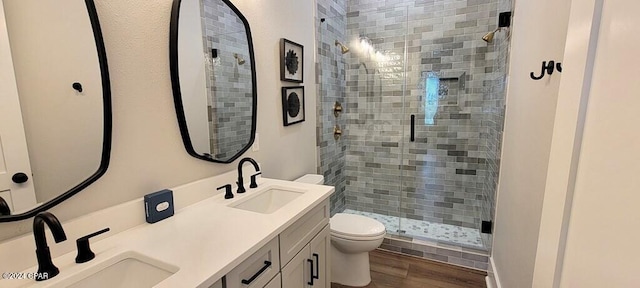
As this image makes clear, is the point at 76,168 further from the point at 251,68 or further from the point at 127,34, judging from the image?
the point at 251,68

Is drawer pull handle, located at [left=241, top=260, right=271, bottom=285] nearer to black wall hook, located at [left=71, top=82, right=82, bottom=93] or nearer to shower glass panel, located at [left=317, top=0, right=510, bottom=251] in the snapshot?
black wall hook, located at [left=71, top=82, right=82, bottom=93]

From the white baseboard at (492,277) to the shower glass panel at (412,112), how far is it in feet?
0.84

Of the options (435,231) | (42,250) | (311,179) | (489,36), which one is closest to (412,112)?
(489,36)

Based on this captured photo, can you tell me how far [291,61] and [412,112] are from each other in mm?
1554

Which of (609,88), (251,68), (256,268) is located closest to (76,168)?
(256,268)

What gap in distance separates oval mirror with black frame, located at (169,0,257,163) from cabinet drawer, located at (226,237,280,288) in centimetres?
63

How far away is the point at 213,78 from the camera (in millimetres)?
1527

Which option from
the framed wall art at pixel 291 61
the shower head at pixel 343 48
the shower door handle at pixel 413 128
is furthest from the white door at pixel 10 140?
the shower door handle at pixel 413 128

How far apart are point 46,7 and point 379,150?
2876mm

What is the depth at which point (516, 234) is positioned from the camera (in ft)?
5.00

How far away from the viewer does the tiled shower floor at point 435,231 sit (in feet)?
8.57

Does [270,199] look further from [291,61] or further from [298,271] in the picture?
[291,61]

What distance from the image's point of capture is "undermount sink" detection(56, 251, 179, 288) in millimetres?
854

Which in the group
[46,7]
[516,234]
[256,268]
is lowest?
[516,234]
